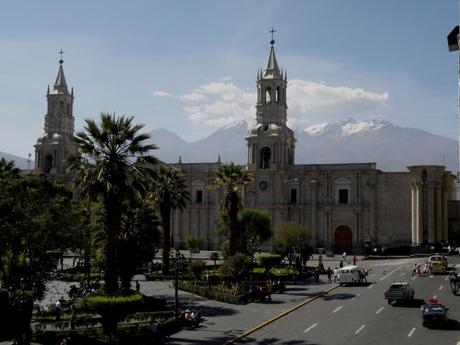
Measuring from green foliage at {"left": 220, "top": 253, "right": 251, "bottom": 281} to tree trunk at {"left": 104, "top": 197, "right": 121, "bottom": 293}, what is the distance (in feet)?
47.8

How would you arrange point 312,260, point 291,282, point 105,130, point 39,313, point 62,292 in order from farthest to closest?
point 312,260
point 291,282
point 62,292
point 39,313
point 105,130

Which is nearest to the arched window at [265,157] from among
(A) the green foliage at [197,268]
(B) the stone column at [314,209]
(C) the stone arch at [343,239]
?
(B) the stone column at [314,209]

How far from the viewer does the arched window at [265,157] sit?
76.6 m

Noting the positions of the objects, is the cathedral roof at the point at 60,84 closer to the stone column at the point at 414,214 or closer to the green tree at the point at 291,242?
the green tree at the point at 291,242

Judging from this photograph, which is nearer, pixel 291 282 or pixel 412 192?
pixel 291 282

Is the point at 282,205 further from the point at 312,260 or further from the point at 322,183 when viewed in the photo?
the point at 312,260

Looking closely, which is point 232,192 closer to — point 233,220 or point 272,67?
point 233,220

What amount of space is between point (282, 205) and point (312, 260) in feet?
37.9

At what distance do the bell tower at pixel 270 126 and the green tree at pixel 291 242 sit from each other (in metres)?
15.8

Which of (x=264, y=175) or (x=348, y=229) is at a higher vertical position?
(x=264, y=175)

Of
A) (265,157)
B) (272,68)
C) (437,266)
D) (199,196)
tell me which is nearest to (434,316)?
(437,266)

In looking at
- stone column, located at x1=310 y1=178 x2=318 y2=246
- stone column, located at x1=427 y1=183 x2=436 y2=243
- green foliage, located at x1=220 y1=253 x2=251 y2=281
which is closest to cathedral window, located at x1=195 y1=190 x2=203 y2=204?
stone column, located at x1=310 y1=178 x2=318 y2=246

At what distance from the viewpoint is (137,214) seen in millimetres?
35312

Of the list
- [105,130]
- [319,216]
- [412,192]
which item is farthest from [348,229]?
[105,130]
